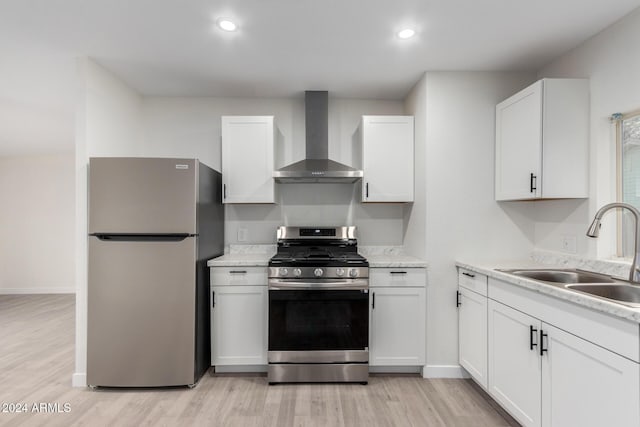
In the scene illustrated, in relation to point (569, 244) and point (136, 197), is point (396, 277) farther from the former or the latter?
point (136, 197)

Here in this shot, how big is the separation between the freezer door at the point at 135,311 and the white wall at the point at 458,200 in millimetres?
1988

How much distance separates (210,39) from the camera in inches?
84.7

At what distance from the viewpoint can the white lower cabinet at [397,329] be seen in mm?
2555

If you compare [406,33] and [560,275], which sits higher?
[406,33]

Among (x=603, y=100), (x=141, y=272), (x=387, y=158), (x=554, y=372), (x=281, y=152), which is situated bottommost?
(x=554, y=372)

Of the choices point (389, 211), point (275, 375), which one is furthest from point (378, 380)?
point (389, 211)

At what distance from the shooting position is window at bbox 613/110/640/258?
1.93m

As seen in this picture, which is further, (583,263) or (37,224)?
(37,224)

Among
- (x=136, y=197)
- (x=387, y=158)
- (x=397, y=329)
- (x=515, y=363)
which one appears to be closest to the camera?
(x=515, y=363)

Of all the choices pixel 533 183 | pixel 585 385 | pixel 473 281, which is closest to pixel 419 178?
pixel 533 183

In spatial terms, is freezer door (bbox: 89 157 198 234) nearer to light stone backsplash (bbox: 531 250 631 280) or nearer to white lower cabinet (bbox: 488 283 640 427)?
white lower cabinet (bbox: 488 283 640 427)

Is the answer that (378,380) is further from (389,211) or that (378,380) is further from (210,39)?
(210,39)

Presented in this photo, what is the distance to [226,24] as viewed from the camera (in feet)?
6.51

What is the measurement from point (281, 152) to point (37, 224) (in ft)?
16.8
